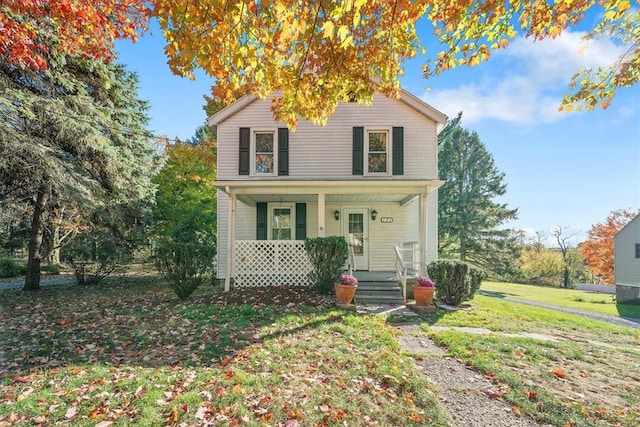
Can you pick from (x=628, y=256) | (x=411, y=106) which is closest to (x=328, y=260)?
(x=411, y=106)

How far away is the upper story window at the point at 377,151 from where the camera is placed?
11.0 m

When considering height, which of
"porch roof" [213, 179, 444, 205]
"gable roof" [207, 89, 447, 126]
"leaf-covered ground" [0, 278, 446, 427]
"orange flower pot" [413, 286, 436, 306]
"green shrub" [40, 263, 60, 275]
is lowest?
"green shrub" [40, 263, 60, 275]

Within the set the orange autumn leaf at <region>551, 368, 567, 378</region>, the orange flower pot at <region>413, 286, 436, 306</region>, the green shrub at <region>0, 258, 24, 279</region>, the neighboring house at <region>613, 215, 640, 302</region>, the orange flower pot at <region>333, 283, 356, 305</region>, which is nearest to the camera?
the orange autumn leaf at <region>551, 368, 567, 378</region>

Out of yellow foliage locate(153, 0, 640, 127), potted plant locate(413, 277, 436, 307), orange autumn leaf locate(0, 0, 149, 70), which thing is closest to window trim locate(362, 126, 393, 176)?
potted plant locate(413, 277, 436, 307)

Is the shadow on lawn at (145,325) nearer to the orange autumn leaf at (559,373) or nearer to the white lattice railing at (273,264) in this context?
the white lattice railing at (273,264)

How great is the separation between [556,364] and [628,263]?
2440cm

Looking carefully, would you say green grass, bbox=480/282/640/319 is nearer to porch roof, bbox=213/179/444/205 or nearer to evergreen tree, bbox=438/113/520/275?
evergreen tree, bbox=438/113/520/275

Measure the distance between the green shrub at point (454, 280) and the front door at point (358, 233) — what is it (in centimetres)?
332

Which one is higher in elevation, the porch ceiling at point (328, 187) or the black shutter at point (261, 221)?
the porch ceiling at point (328, 187)

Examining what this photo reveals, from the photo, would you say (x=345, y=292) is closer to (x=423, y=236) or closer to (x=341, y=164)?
(x=423, y=236)

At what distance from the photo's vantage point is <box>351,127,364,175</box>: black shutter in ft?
36.1

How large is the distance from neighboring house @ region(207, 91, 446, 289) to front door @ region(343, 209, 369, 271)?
1.4 inches

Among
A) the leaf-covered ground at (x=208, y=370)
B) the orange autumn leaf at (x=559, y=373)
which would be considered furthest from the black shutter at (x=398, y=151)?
the orange autumn leaf at (x=559, y=373)

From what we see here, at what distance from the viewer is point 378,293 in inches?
334
